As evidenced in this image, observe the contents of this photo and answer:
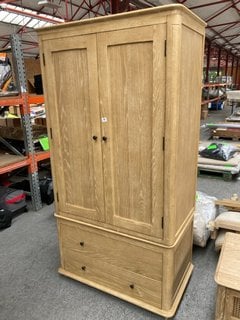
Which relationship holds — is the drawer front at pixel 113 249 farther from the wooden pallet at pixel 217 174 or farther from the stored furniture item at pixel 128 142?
the wooden pallet at pixel 217 174

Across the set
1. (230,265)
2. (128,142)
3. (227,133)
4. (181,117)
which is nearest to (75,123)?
(128,142)

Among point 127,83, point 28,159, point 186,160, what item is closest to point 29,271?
point 28,159

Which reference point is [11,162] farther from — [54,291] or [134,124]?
[134,124]

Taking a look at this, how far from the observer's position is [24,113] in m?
2.67

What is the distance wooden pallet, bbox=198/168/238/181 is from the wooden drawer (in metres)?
2.56

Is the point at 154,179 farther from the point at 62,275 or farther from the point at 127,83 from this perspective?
the point at 62,275

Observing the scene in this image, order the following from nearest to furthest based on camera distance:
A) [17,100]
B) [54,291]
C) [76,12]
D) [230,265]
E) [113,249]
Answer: [230,265], [113,249], [54,291], [17,100], [76,12]

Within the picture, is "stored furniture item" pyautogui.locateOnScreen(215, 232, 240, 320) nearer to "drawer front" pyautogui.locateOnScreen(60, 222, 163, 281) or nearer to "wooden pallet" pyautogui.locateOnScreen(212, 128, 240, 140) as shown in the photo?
"drawer front" pyautogui.locateOnScreen(60, 222, 163, 281)

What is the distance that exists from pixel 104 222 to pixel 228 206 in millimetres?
1376

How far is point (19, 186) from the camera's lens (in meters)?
3.34

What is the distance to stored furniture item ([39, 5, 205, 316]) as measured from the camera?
3.98 feet

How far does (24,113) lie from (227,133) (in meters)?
4.57

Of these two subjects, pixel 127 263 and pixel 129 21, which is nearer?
pixel 129 21

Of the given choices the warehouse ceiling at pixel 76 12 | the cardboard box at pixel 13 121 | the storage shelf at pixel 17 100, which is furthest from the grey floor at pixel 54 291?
the warehouse ceiling at pixel 76 12
